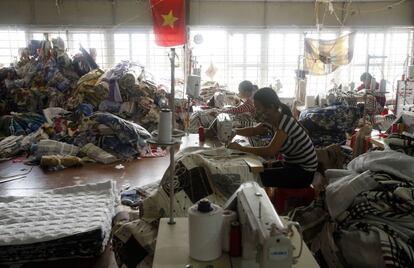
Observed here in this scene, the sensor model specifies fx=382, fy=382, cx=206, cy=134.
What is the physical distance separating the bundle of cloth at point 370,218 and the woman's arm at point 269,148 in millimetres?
688

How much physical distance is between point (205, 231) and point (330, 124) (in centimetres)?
351

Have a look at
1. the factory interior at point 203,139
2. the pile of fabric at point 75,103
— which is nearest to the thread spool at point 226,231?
the factory interior at point 203,139

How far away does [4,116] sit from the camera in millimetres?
6648

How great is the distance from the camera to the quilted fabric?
247 centimetres

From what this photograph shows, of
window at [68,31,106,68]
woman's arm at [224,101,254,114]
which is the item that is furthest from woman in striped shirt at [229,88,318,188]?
window at [68,31,106,68]

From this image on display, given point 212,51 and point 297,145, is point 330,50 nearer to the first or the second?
point 212,51

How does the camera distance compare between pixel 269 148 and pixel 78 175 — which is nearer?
pixel 269 148

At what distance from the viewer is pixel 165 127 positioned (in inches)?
61.0

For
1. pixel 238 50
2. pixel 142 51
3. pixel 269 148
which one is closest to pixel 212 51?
pixel 238 50


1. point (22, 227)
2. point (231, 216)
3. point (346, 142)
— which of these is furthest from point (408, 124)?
point (22, 227)

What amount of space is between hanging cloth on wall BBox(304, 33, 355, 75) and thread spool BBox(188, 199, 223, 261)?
21.9ft

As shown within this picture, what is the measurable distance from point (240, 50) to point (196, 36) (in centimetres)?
109

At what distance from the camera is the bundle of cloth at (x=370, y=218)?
1.58 meters

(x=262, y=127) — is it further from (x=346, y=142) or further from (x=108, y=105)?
(x=108, y=105)
